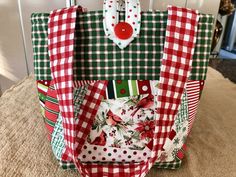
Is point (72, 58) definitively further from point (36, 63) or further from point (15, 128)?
point (15, 128)

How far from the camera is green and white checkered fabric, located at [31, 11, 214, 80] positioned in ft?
1.03

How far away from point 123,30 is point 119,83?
67mm

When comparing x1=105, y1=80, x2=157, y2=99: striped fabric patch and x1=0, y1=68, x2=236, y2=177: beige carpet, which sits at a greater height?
x1=105, y1=80, x2=157, y2=99: striped fabric patch

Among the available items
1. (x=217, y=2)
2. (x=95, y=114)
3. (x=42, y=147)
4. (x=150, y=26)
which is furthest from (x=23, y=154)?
(x=217, y=2)

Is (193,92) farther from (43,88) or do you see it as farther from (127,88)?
(43,88)

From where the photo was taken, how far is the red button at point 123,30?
309 mm

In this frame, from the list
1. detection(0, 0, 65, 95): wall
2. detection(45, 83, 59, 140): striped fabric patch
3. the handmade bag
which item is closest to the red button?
the handmade bag

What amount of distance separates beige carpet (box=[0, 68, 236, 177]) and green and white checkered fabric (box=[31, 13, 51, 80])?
0.40ft

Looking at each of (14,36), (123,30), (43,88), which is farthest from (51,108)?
(14,36)

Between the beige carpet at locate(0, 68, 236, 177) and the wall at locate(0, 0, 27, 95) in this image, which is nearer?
the beige carpet at locate(0, 68, 236, 177)

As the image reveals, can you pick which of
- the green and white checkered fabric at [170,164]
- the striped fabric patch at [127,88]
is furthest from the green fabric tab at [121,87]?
the green and white checkered fabric at [170,164]

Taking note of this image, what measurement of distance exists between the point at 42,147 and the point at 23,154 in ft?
0.10

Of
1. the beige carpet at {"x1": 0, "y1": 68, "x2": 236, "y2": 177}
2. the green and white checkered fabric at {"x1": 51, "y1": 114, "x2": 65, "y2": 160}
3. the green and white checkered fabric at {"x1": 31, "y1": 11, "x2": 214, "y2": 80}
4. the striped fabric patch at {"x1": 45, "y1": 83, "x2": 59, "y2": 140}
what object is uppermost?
the green and white checkered fabric at {"x1": 31, "y1": 11, "x2": 214, "y2": 80}

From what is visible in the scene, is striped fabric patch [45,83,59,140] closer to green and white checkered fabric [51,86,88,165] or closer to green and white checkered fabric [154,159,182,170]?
green and white checkered fabric [51,86,88,165]
